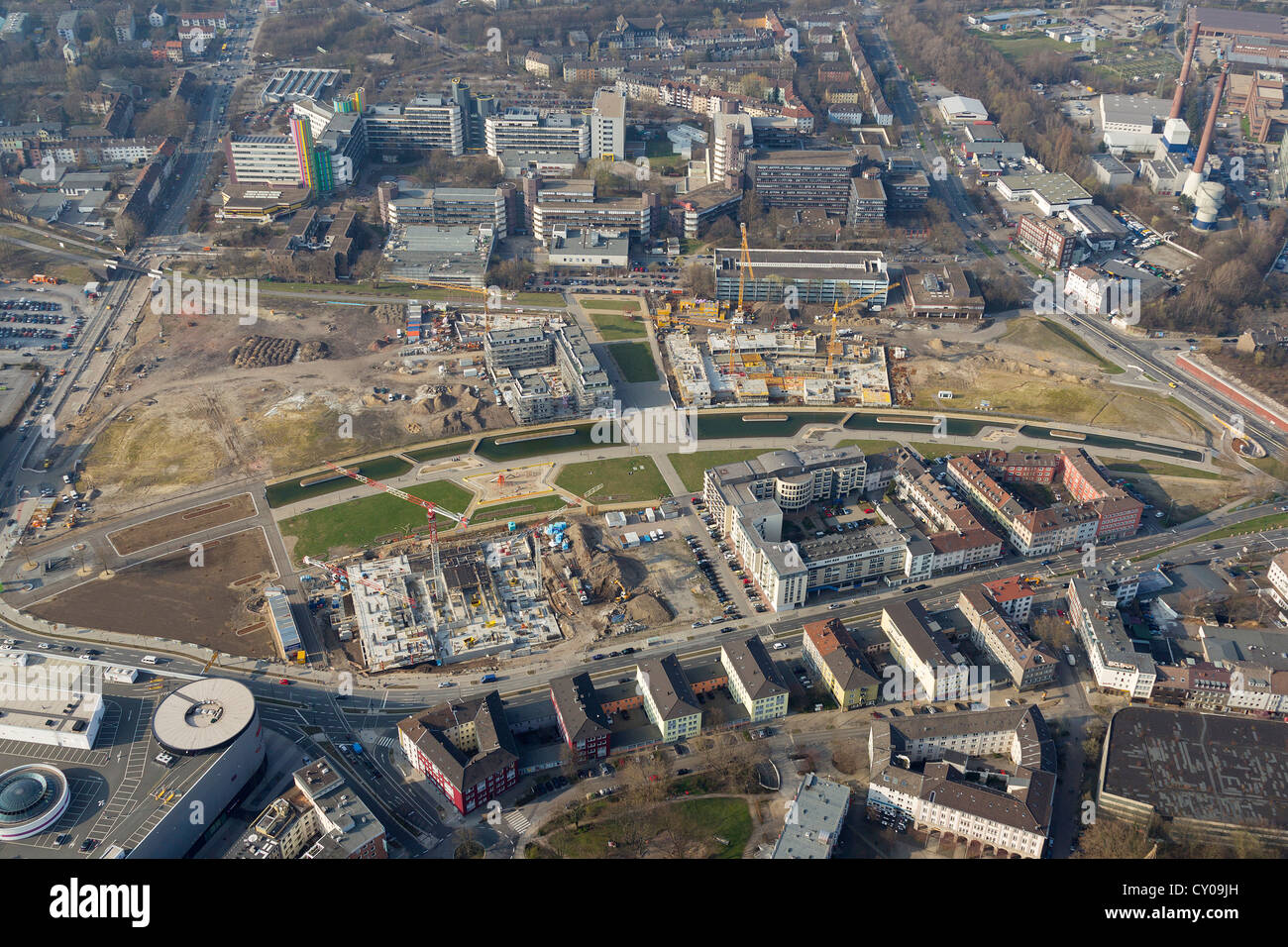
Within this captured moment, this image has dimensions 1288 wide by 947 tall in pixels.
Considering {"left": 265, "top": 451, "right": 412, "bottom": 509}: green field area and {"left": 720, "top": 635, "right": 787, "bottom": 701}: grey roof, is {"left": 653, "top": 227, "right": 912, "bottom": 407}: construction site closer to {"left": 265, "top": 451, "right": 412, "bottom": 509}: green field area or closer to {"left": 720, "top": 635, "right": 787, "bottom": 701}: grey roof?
{"left": 265, "top": 451, "right": 412, "bottom": 509}: green field area

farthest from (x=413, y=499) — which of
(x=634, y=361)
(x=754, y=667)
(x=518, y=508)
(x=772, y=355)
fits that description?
(x=772, y=355)

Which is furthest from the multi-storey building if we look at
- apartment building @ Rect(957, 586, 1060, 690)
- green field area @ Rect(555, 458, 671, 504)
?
apartment building @ Rect(957, 586, 1060, 690)

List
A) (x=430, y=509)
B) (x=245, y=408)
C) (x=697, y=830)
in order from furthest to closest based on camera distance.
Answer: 1. (x=245, y=408)
2. (x=430, y=509)
3. (x=697, y=830)

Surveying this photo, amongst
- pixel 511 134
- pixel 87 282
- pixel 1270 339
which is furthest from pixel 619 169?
pixel 1270 339

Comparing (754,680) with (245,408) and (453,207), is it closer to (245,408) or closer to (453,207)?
(245,408)

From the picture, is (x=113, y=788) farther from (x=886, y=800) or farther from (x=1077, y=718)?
(x=1077, y=718)

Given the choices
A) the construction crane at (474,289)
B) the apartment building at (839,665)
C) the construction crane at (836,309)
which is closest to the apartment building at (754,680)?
the apartment building at (839,665)

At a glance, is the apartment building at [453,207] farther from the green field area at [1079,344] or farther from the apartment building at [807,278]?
the green field area at [1079,344]
